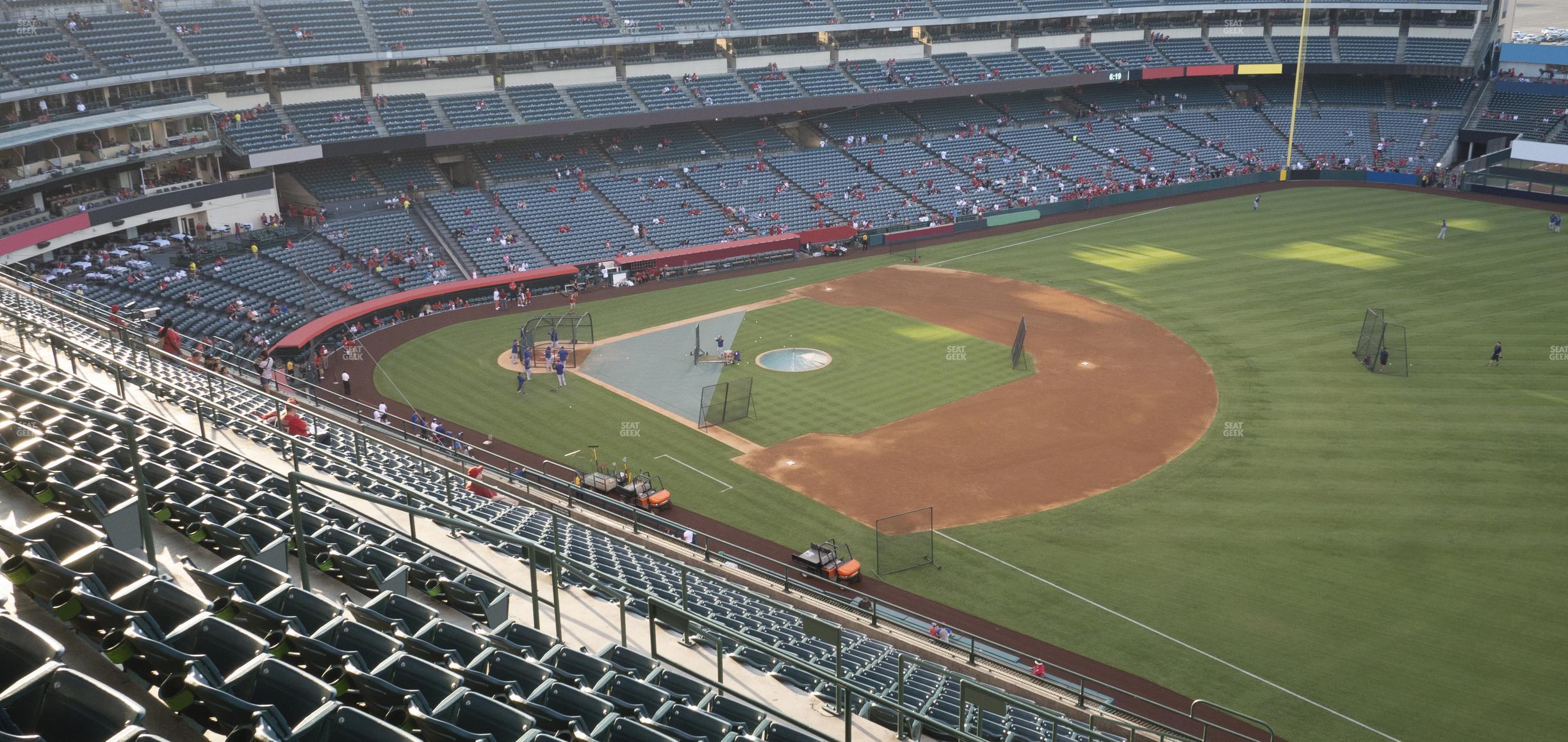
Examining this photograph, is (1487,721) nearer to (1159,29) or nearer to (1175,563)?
(1175,563)

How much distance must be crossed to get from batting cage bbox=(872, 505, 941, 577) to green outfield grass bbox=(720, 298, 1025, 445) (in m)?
6.48

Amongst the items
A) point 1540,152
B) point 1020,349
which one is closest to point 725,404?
point 1020,349

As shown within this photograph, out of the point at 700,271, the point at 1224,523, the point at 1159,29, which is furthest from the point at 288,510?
the point at 1159,29

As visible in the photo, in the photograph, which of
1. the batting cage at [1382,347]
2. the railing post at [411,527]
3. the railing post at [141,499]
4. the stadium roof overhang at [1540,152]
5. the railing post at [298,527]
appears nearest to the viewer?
the railing post at [141,499]

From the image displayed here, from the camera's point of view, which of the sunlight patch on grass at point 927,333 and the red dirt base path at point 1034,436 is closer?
the red dirt base path at point 1034,436

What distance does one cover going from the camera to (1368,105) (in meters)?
82.2

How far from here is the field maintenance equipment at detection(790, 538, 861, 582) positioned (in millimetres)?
27578

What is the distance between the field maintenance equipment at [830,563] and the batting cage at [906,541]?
0.81 m

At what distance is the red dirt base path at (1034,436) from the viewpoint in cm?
3250

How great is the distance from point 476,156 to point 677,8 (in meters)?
16.0

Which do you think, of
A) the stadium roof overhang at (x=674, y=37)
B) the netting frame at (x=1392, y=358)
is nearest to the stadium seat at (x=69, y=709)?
the netting frame at (x=1392, y=358)

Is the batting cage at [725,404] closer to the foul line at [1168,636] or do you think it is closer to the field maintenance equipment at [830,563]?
the field maintenance equipment at [830,563]

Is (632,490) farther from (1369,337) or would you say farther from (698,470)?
(1369,337)

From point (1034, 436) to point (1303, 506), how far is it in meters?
8.45
